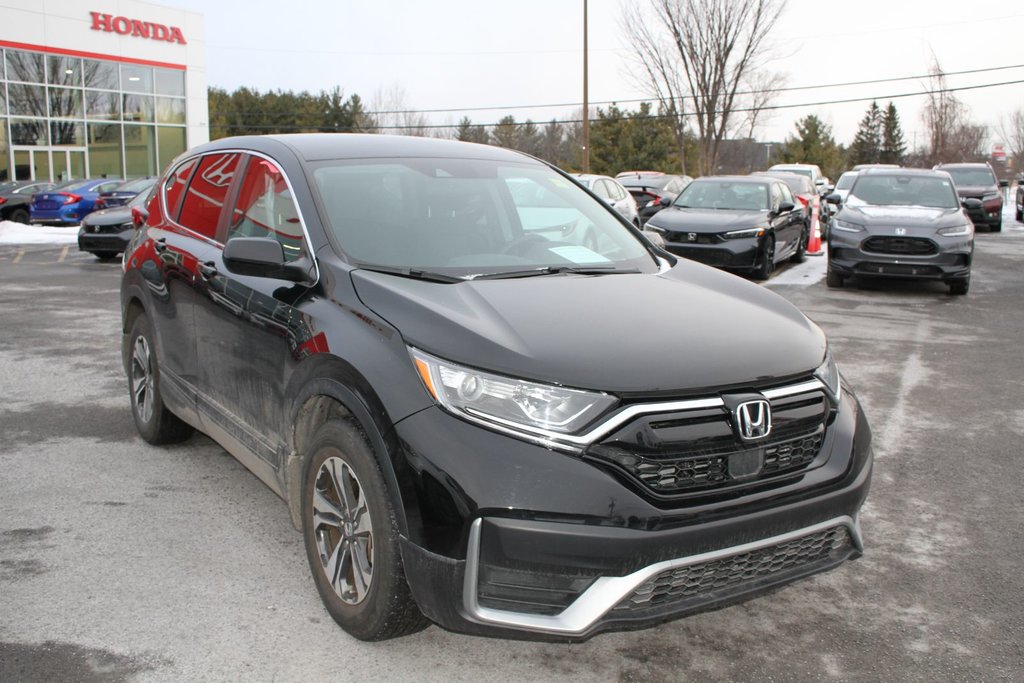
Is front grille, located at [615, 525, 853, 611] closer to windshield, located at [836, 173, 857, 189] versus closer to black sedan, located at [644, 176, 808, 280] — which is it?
black sedan, located at [644, 176, 808, 280]

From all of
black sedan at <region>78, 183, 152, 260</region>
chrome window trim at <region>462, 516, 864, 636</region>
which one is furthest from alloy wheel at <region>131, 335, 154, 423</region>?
black sedan at <region>78, 183, 152, 260</region>

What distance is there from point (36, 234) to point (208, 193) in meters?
21.4

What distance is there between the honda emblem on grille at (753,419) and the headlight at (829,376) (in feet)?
1.32

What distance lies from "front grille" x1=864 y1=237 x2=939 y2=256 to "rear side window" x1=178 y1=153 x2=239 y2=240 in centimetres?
975

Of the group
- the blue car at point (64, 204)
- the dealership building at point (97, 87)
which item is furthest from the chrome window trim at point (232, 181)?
the dealership building at point (97, 87)

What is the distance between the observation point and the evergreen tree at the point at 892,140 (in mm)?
90688

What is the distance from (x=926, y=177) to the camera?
45.1 feet

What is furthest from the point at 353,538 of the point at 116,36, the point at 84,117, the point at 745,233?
the point at 116,36

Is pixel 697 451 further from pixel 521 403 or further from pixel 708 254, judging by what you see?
pixel 708 254

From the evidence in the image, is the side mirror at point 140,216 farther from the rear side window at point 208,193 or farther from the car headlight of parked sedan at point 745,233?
the car headlight of parked sedan at point 745,233

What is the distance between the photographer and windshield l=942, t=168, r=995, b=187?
25.2 metres

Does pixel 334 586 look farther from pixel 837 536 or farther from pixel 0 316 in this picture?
pixel 0 316

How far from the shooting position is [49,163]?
36688mm

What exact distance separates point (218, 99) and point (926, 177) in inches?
2881
